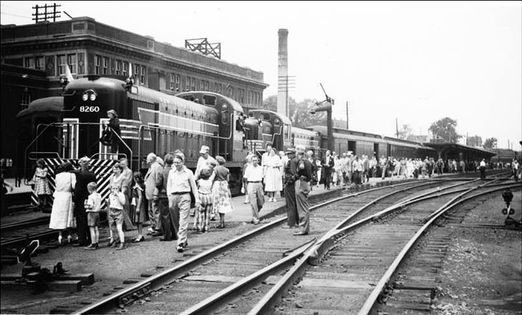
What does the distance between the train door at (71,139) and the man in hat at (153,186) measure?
289 cm

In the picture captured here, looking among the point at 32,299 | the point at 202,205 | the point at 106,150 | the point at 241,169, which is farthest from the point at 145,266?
the point at 241,169

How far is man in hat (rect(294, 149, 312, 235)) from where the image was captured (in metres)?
12.0

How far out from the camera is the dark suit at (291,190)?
12.2m

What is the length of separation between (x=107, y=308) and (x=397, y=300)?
3770mm

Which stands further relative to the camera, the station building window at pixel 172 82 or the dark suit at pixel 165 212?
the station building window at pixel 172 82

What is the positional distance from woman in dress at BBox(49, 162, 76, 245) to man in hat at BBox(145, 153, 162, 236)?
163 cm

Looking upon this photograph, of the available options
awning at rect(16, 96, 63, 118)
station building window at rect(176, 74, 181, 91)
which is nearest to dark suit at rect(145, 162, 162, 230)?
awning at rect(16, 96, 63, 118)

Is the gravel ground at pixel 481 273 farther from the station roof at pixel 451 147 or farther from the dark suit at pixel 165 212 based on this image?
the station roof at pixel 451 147

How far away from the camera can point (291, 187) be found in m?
12.5

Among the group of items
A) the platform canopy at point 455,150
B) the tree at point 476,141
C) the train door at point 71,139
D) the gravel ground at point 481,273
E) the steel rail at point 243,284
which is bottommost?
the gravel ground at point 481,273

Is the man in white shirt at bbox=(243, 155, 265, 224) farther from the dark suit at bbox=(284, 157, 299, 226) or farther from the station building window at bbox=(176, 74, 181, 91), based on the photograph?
the station building window at bbox=(176, 74, 181, 91)

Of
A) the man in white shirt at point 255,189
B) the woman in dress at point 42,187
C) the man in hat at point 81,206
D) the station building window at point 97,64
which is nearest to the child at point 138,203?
the man in hat at point 81,206

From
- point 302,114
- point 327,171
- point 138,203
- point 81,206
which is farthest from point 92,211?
point 302,114

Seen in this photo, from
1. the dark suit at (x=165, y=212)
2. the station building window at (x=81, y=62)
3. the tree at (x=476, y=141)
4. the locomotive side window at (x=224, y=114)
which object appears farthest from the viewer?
the tree at (x=476, y=141)
